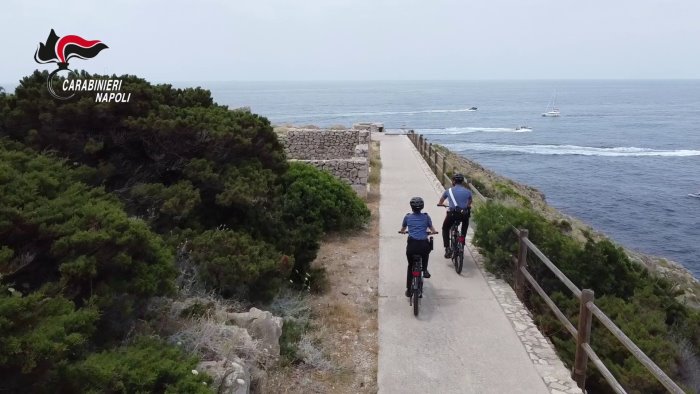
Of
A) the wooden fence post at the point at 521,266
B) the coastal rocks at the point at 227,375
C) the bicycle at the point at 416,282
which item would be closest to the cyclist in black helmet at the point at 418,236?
the bicycle at the point at 416,282

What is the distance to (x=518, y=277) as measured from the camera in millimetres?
7555

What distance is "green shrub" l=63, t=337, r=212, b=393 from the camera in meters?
3.15

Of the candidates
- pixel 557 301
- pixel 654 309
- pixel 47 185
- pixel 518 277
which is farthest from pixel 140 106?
pixel 654 309

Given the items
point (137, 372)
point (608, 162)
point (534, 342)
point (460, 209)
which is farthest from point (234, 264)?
point (608, 162)

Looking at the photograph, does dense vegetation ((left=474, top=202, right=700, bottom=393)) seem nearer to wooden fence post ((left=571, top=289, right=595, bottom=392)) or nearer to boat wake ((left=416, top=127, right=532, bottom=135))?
wooden fence post ((left=571, top=289, right=595, bottom=392))

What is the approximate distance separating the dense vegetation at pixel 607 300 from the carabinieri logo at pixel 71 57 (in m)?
5.95

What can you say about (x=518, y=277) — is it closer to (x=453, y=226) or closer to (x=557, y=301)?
(x=557, y=301)

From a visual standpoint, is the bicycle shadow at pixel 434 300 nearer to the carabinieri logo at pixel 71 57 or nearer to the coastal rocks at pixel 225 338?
the coastal rocks at pixel 225 338

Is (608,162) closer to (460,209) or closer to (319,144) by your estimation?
(319,144)

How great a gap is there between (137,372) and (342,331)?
3.29 m

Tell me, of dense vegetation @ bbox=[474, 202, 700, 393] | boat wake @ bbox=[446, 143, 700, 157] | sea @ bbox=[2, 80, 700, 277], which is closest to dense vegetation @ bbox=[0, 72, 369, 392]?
dense vegetation @ bbox=[474, 202, 700, 393]

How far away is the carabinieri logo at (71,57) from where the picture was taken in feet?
23.7

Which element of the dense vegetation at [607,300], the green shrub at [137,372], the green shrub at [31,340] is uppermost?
the green shrub at [31,340]

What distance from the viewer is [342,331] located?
6387 mm
